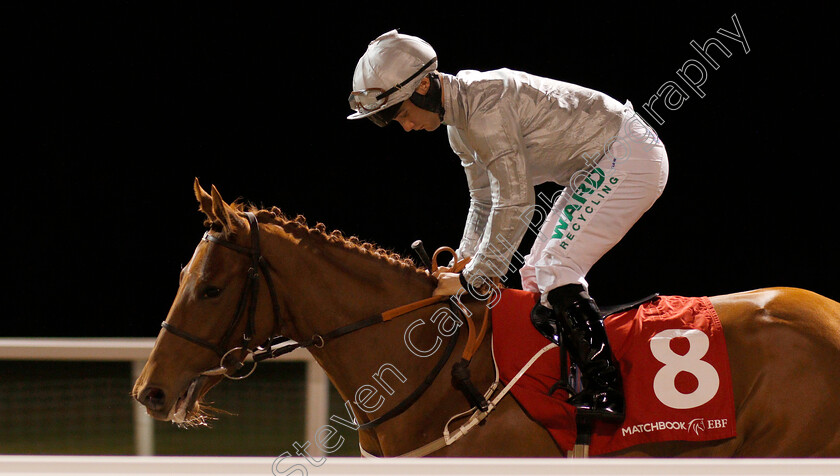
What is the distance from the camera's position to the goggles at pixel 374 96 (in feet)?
6.79

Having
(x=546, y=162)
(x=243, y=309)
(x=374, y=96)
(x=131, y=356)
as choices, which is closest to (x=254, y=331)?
(x=243, y=309)

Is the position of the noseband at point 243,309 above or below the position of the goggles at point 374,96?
below

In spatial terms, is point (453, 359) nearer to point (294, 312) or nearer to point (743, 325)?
point (294, 312)

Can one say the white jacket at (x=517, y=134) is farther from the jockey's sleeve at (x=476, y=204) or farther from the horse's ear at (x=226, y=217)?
the horse's ear at (x=226, y=217)

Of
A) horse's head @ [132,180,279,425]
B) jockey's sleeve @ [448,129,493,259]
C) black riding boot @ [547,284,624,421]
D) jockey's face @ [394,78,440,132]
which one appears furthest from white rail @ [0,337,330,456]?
black riding boot @ [547,284,624,421]

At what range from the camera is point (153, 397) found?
199 centimetres

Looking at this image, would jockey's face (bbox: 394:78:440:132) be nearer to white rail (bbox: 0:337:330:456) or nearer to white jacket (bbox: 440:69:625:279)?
white jacket (bbox: 440:69:625:279)

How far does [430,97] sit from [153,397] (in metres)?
1.16

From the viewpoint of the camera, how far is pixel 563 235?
207 cm

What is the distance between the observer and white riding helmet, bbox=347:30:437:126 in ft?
6.77

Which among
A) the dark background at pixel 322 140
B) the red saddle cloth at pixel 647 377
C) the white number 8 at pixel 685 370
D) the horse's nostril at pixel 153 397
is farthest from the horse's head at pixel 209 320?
the dark background at pixel 322 140

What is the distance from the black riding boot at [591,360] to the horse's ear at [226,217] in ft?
3.07

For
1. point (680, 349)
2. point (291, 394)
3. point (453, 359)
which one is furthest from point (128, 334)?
point (680, 349)

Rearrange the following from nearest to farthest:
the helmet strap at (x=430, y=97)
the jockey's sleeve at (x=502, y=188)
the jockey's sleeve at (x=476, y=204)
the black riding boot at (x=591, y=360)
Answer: the black riding boot at (x=591, y=360) → the jockey's sleeve at (x=502, y=188) → the helmet strap at (x=430, y=97) → the jockey's sleeve at (x=476, y=204)
